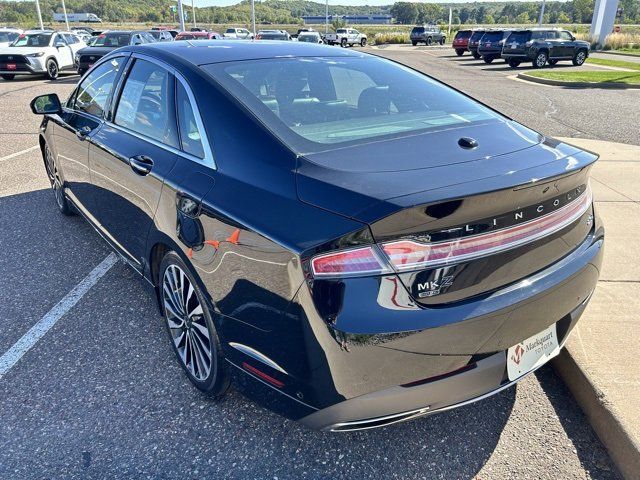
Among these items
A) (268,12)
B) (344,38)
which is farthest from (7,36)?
(268,12)

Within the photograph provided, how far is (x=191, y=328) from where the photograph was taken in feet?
8.54

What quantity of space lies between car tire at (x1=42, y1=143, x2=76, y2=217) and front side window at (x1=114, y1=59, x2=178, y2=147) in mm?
1755

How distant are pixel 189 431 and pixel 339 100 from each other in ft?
6.21

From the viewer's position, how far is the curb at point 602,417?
2126 millimetres

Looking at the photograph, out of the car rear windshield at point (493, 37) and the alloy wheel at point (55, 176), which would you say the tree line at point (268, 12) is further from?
the alloy wheel at point (55, 176)

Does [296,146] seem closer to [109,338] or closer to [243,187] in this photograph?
[243,187]

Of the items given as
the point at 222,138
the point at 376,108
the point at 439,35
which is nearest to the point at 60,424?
the point at 222,138

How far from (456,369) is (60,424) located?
1.90 m

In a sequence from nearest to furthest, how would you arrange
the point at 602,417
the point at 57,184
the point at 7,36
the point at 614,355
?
the point at 602,417, the point at 614,355, the point at 57,184, the point at 7,36

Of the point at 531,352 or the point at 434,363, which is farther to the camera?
the point at 531,352

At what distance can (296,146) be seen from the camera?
2.13 m

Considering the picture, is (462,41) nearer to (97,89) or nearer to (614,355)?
(97,89)

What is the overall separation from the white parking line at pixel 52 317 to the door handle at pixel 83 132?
3.33ft

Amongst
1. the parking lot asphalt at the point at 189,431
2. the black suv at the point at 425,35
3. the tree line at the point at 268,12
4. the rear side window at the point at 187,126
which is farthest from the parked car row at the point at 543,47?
the tree line at the point at 268,12
